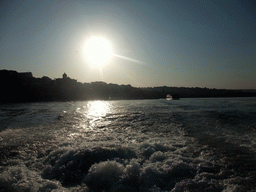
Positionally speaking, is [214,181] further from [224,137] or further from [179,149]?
[224,137]

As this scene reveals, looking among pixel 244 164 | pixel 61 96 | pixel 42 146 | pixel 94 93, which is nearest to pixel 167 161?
pixel 244 164

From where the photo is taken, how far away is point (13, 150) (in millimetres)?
6734

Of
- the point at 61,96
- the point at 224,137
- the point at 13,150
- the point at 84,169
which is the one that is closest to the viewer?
the point at 84,169

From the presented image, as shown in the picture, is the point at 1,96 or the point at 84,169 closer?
the point at 84,169

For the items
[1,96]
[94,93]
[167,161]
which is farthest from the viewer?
[94,93]

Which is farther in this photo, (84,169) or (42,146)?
(42,146)

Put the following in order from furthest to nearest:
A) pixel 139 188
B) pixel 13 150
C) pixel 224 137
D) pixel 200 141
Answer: pixel 224 137
pixel 200 141
pixel 13 150
pixel 139 188

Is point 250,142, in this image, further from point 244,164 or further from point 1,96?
point 1,96

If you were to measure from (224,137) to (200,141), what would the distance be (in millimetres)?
1972

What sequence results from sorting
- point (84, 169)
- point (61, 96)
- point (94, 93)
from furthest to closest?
point (94, 93)
point (61, 96)
point (84, 169)

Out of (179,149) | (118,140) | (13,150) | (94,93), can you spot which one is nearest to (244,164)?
(179,149)

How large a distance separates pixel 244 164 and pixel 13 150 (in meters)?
10.3

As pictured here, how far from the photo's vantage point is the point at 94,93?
121 metres

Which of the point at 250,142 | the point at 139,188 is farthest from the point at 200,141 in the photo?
the point at 139,188
